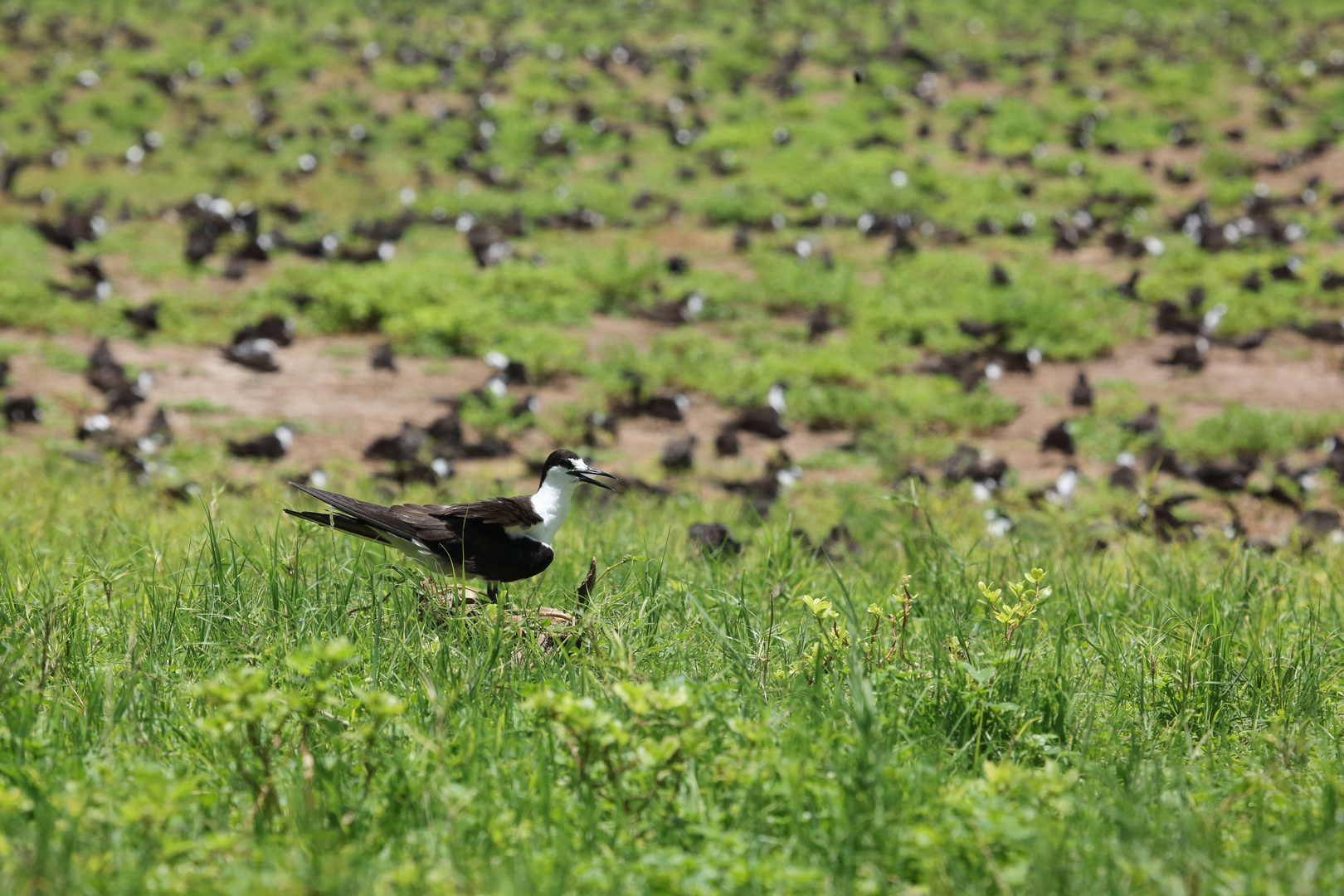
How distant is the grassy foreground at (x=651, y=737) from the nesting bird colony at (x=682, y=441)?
2 cm

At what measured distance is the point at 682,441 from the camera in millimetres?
9008

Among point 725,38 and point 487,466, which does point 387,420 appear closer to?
point 487,466

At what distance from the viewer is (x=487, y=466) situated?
880 cm

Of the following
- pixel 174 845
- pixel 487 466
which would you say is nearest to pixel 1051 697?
pixel 174 845

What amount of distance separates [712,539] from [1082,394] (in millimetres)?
6228

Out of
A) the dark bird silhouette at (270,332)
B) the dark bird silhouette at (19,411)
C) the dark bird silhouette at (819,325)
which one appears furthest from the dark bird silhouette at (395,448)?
the dark bird silhouette at (819,325)

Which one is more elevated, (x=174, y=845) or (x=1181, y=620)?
(x=174, y=845)

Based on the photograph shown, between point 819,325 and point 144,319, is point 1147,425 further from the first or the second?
point 144,319

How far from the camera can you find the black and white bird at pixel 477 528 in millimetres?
3902

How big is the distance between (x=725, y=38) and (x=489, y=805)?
83.0 ft

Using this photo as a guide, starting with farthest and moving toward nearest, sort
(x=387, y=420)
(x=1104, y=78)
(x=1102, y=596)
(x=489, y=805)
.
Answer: (x=1104, y=78)
(x=387, y=420)
(x=1102, y=596)
(x=489, y=805)

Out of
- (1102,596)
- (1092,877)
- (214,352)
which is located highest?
(1092,877)

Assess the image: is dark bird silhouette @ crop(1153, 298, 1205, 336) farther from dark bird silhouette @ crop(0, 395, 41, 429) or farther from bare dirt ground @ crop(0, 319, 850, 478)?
dark bird silhouette @ crop(0, 395, 41, 429)

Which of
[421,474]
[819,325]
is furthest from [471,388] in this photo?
[819,325]
